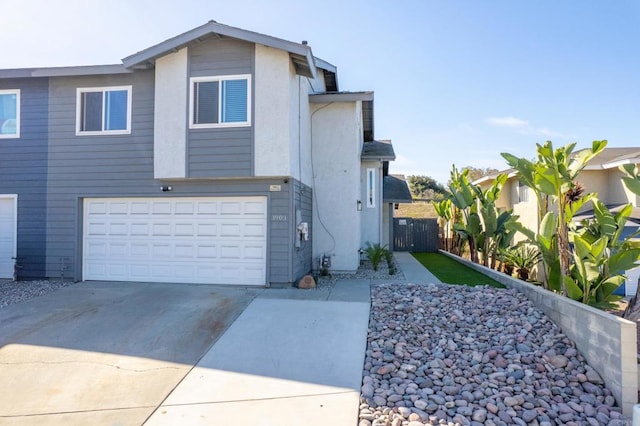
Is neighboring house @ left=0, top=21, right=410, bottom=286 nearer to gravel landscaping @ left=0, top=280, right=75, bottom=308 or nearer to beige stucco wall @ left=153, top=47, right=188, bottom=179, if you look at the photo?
beige stucco wall @ left=153, top=47, right=188, bottom=179

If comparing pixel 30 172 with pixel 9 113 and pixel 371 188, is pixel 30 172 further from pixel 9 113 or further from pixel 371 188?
pixel 371 188

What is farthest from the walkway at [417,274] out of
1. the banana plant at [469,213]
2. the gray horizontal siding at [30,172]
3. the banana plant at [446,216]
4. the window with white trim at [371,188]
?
the gray horizontal siding at [30,172]

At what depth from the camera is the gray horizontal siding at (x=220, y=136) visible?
8.75m

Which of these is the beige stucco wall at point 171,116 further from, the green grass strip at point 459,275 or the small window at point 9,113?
the green grass strip at point 459,275

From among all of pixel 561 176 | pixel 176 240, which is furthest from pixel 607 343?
pixel 176 240

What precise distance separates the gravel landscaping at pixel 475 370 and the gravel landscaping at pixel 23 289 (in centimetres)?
785

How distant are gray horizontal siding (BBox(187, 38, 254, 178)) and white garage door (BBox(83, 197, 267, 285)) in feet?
2.80

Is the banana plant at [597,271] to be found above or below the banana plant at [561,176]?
below

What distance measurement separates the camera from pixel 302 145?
994 cm

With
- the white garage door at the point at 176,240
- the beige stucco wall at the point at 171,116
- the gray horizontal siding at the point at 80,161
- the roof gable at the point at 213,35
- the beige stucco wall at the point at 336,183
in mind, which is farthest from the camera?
the beige stucco wall at the point at 336,183

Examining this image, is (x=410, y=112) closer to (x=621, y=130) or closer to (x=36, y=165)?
(x=621, y=130)

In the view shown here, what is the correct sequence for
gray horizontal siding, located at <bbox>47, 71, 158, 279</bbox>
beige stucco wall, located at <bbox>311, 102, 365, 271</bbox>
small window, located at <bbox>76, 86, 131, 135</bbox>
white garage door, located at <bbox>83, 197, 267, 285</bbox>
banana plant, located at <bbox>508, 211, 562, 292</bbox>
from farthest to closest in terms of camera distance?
beige stucco wall, located at <bbox>311, 102, 365, 271</bbox> → small window, located at <bbox>76, 86, 131, 135</bbox> → gray horizontal siding, located at <bbox>47, 71, 158, 279</bbox> → white garage door, located at <bbox>83, 197, 267, 285</bbox> → banana plant, located at <bbox>508, 211, 562, 292</bbox>

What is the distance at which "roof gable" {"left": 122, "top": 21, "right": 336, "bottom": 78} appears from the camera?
844 cm

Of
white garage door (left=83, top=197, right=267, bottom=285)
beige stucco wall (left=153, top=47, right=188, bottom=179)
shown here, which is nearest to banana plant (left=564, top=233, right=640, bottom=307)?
white garage door (left=83, top=197, right=267, bottom=285)
